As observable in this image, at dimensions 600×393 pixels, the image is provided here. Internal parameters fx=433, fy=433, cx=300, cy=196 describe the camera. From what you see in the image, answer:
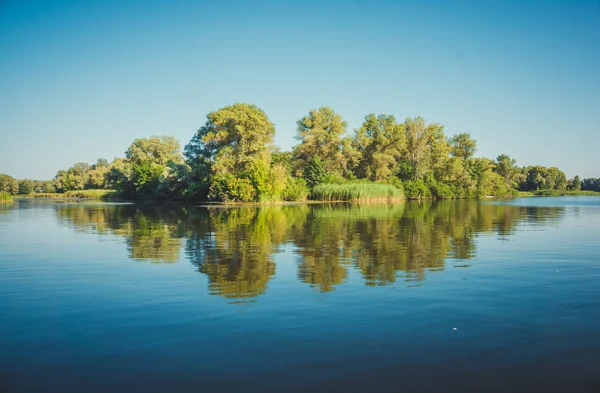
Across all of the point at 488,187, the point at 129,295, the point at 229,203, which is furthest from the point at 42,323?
the point at 488,187

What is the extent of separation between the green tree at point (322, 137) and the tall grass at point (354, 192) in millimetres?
13785

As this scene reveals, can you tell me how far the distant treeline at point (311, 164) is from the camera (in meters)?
64.3

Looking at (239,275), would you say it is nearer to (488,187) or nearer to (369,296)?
(369,296)

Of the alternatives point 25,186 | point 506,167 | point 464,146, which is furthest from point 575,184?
point 25,186

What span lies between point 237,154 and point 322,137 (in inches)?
783

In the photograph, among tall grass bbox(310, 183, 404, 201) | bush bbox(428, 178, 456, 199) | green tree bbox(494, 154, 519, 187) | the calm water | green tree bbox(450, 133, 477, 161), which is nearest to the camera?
the calm water

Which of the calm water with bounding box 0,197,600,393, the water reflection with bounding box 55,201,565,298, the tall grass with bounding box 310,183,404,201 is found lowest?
the calm water with bounding box 0,197,600,393

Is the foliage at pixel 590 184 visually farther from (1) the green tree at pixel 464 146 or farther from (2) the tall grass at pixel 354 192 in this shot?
(2) the tall grass at pixel 354 192

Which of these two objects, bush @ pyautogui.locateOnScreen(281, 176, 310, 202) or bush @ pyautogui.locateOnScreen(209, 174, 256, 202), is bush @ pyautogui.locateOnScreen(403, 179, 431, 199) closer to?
bush @ pyautogui.locateOnScreen(281, 176, 310, 202)

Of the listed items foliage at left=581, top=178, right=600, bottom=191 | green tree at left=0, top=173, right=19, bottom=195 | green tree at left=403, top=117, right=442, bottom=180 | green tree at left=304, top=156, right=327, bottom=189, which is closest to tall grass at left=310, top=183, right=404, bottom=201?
green tree at left=304, top=156, right=327, bottom=189

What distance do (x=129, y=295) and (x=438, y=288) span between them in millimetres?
7030

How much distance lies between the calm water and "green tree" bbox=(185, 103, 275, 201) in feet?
150

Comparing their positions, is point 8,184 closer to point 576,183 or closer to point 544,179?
point 544,179

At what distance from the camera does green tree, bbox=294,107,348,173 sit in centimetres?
8056
